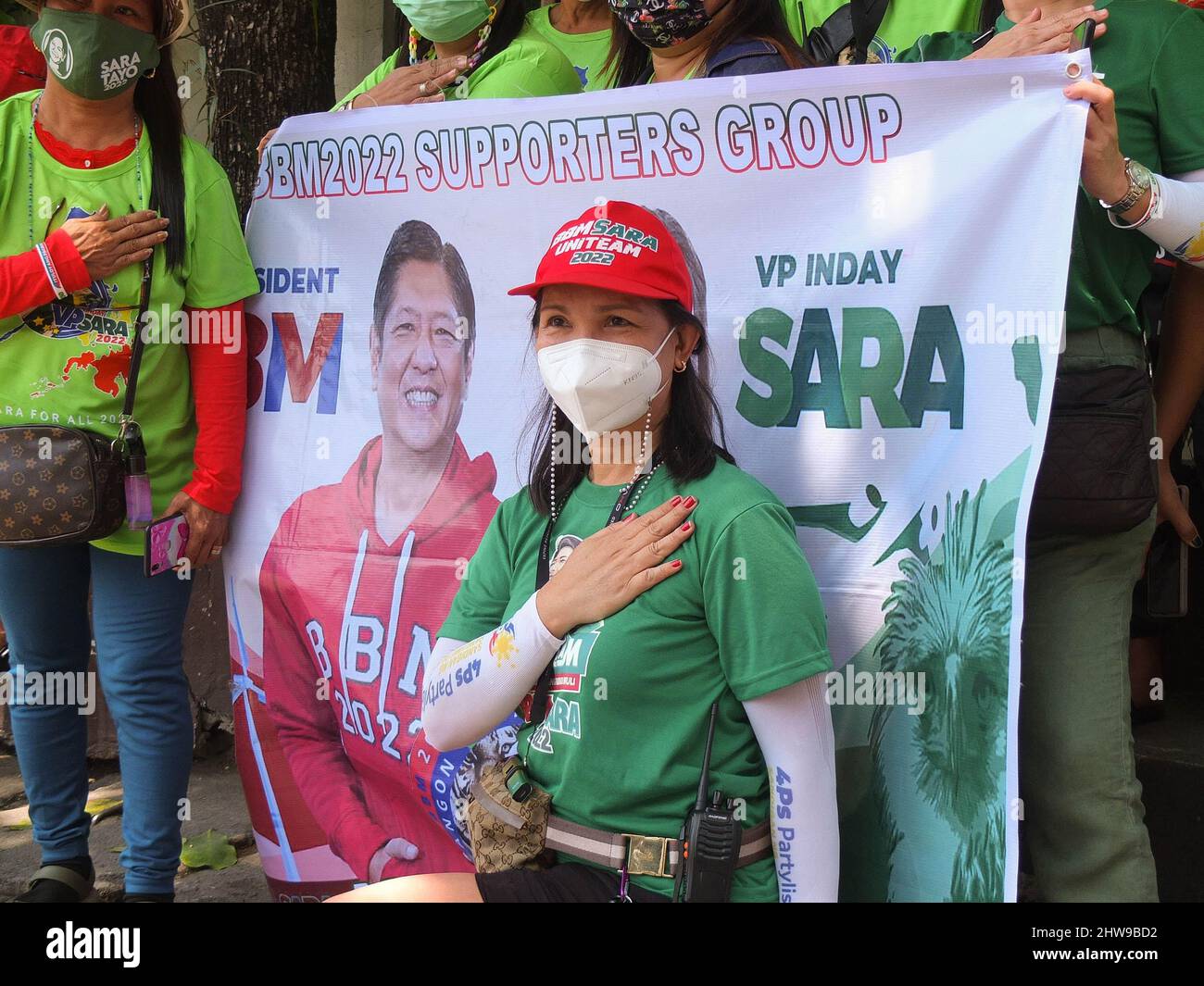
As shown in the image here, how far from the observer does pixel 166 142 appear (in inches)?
130

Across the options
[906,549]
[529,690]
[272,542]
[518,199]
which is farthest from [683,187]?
[272,542]

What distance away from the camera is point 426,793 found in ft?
10.6

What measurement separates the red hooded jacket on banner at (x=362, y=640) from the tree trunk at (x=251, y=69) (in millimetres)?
1825

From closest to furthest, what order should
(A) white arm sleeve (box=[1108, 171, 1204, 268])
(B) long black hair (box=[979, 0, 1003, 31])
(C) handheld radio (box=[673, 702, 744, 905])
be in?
1. (C) handheld radio (box=[673, 702, 744, 905])
2. (A) white arm sleeve (box=[1108, 171, 1204, 268])
3. (B) long black hair (box=[979, 0, 1003, 31])

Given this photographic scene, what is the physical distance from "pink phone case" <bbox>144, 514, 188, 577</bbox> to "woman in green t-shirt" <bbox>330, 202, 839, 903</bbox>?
1.04 meters

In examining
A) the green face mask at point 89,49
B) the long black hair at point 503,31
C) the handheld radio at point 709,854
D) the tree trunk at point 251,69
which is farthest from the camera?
the tree trunk at point 251,69

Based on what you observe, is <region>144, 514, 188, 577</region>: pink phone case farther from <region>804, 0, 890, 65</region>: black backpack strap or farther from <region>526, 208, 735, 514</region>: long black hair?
<region>804, 0, 890, 65</region>: black backpack strap

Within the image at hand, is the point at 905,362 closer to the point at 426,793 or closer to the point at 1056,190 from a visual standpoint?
the point at 1056,190

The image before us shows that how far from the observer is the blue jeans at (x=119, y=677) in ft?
10.7

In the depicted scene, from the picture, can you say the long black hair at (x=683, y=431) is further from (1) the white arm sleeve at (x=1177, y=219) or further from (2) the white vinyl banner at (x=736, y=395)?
(1) the white arm sleeve at (x=1177, y=219)

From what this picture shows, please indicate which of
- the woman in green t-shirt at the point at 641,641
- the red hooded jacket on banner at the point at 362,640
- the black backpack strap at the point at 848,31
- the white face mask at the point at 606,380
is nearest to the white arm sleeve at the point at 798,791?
the woman in green t-shirt at the point at 641,641

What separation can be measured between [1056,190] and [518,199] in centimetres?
124

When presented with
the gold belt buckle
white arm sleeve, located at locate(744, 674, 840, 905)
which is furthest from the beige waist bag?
white arm sleeve, located at locate(744, 674, 840, 905)

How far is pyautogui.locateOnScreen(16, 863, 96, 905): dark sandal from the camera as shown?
10.8 feet
